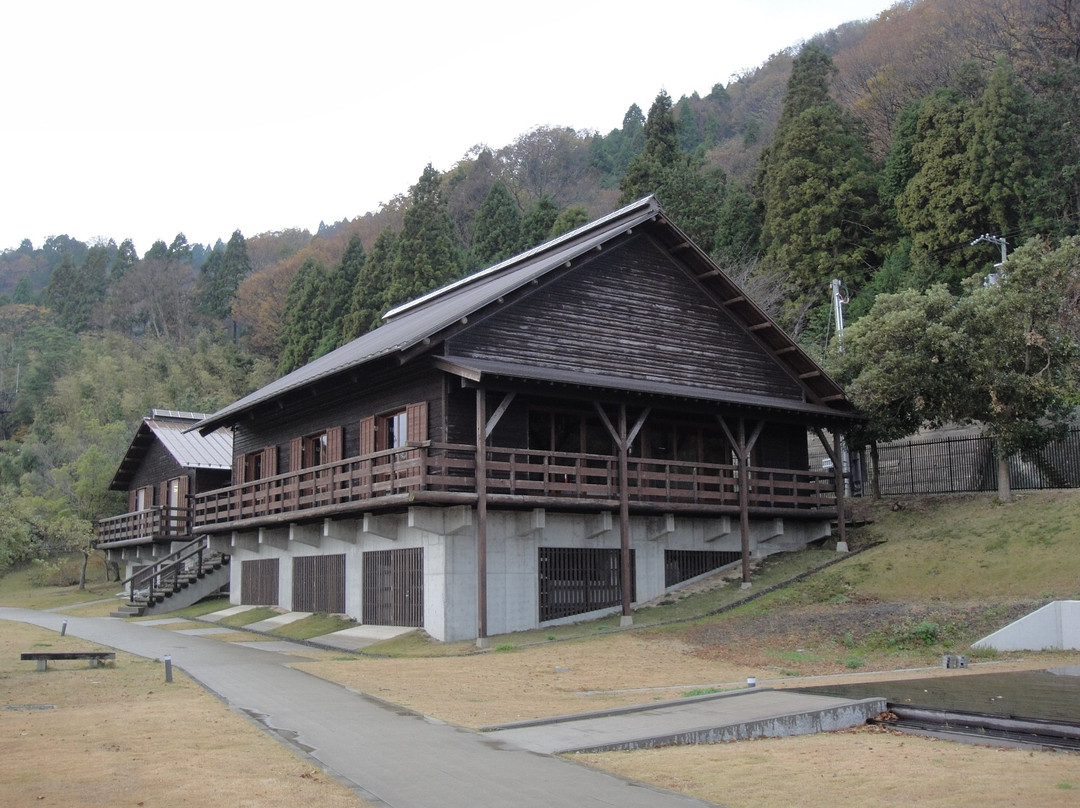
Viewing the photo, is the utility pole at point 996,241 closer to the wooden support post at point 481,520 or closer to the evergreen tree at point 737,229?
the evergreen tree at point 737,229

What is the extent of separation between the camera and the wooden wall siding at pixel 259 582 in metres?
33.5

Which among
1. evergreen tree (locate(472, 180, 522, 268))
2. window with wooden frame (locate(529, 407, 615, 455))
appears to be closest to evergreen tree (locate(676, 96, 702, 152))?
evergreen tree (locate(472, 180, 522, 268))

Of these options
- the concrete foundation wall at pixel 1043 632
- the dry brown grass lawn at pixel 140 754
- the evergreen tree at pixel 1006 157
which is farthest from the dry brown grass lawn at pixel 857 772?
the evergreen tree at pixel 1006 157

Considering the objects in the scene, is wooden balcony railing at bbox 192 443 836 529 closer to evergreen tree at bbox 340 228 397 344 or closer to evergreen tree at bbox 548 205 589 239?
evergreen tree at bbox 548 205 589 239

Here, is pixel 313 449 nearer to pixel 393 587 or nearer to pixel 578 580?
pixel 393 587

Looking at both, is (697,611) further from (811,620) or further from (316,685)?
(316,685)

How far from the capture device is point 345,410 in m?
29.4

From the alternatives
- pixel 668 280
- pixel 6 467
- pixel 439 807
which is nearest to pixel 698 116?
pixel 6 467

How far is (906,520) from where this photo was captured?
99.1 feet

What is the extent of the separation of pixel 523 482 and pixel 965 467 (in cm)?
1802

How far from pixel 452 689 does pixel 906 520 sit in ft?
59.9

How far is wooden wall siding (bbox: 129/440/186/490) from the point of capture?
46.0m

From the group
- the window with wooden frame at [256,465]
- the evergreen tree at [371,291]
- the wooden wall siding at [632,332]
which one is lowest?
the window with wooden frame at [256,465]

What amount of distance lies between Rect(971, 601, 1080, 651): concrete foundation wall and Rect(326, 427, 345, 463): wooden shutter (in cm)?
1723
